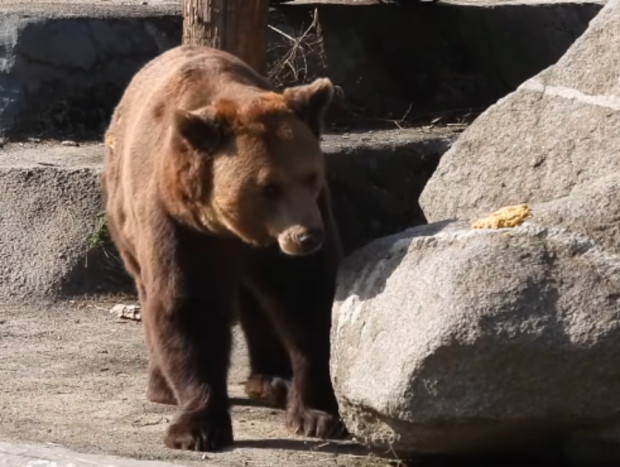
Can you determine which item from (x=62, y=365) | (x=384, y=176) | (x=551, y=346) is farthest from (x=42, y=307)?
(x=551, y=346)

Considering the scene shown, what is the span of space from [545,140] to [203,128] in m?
1.46

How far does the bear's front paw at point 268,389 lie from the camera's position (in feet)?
21.3

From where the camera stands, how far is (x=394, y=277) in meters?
5.07

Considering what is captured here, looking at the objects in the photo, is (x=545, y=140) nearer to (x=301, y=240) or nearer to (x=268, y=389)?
(x=301, y=240)

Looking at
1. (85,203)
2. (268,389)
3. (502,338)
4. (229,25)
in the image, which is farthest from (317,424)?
(85,203)

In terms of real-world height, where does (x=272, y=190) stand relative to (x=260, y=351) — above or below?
above

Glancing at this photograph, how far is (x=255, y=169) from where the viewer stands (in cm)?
536

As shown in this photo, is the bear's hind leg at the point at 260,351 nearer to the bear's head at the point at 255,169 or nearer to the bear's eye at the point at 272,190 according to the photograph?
the bear's head at the point at 255,169

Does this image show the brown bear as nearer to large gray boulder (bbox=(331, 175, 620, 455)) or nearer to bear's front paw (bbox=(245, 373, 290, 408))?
bear's front paw (bbox=(245, 373, 290, 408))

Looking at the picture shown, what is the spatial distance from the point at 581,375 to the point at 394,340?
0.64 m

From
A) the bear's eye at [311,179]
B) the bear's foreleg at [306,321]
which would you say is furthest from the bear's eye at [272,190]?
the bear's foreleg at [306,321]

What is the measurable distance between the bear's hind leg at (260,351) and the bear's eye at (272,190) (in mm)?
1273

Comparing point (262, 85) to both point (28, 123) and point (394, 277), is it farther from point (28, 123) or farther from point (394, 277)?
point (28, 123)

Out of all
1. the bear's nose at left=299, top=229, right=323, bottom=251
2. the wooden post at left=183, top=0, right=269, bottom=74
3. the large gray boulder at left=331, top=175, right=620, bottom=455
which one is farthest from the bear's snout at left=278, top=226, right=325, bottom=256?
the wooden post at left=183, top=0, right=269, bottom=74
